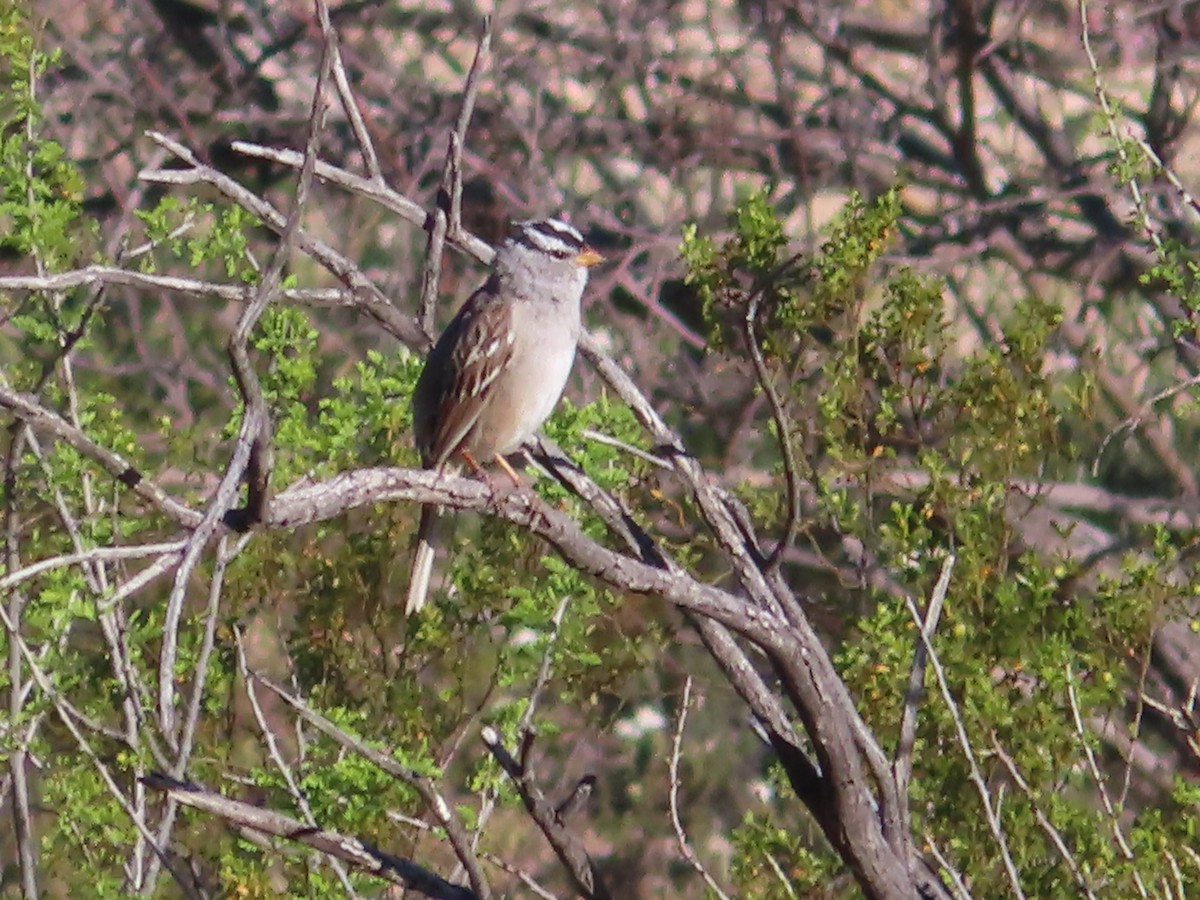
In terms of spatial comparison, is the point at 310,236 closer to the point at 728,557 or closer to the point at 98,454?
the point at 728,557

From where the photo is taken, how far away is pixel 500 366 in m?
5.28

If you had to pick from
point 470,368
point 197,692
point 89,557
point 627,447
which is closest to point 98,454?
point 89,557

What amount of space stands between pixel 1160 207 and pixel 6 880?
16.8 ft

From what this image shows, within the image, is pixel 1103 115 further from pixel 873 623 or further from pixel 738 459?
pixel 738 459

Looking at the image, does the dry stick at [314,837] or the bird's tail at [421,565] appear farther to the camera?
the bird's tail at [421,565]

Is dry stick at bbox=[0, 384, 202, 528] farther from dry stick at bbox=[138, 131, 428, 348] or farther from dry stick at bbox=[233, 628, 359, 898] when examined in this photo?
dry stick at bbox=[233, 628, 359, 898]

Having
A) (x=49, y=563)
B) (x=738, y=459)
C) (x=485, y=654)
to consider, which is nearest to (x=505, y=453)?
(x=485, y=654)

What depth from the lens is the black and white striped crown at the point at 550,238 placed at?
223 inches

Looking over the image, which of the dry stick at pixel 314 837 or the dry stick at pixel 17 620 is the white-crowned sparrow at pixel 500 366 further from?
the dry stick at pixel 314 837

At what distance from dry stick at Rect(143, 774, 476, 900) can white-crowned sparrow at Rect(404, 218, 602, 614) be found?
114cm

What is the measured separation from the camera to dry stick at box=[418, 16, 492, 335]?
12.7 ft

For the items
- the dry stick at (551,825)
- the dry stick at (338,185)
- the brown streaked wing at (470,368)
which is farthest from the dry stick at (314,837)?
the brown streaked wing at (470,368)

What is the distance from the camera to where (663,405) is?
27.3 feet

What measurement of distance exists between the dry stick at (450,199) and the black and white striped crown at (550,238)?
1.32 m
